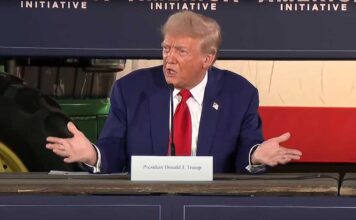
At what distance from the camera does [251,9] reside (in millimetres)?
4449

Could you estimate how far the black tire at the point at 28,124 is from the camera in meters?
4.48

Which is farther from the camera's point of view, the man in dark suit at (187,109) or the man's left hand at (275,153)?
the man in dark suit at (187,109)

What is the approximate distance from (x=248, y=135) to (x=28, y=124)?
117 cm

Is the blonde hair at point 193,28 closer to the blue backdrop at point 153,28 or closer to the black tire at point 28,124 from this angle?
the blue backdrop at point 153,28

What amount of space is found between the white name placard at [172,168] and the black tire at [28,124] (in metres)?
1.43

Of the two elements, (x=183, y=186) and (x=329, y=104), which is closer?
(x=183, y=186)

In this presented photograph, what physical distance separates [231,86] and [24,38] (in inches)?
42.4

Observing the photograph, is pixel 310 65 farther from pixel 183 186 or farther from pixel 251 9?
pixel 183 186

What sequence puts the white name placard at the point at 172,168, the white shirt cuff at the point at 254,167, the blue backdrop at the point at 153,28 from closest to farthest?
the white name placard at the point at 172,168, the white shirt cuff at the point at 254,167, the blue backdrop at the point at 153,28

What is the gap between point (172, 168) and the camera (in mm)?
3066

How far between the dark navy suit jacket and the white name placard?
0.55 meters

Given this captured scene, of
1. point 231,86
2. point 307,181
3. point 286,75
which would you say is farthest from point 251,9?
point 286,75

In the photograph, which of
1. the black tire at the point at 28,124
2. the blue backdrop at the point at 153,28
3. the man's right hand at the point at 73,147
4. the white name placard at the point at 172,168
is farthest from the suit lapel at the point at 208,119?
the black tire at the point at 28,124

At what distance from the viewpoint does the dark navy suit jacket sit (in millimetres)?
3656
